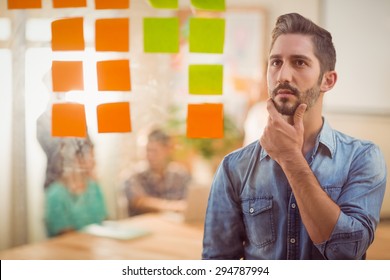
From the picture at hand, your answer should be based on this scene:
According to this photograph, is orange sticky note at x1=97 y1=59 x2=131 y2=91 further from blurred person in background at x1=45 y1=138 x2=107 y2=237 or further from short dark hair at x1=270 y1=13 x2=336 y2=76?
short dark hair at x1=270 y1=13 x2=336 y2=76

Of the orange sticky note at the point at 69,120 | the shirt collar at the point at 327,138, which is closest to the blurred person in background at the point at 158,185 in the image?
the orange sticky note at the point at 69,120

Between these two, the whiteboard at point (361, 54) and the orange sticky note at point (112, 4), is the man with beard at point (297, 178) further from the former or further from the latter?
the orange sticky note at point (112, 4)

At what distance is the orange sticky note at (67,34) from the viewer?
5.50ft

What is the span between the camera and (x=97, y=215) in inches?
69.2

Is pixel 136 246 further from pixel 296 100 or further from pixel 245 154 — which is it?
pixel 296 100

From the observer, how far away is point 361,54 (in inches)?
62.9

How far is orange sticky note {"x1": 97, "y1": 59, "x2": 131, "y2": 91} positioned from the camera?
166cm

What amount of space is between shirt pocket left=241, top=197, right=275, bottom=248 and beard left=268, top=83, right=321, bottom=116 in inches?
11.8

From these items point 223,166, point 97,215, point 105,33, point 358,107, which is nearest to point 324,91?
point 358,107

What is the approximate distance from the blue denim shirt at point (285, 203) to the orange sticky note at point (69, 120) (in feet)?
1.74

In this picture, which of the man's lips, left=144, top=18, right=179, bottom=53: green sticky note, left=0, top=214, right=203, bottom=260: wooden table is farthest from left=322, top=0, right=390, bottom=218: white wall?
Result: left=0, top=214, right=203, bottom=260: wooden table
